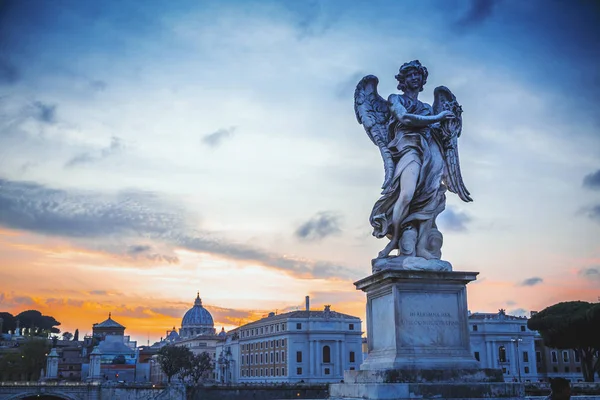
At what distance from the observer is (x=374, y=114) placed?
11.1 metres

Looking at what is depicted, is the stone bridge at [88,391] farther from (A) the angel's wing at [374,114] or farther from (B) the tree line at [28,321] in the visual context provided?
(B) the tree line at [28,321]

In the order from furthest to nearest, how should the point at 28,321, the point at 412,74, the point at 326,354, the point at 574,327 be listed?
1. the point at 28,321
2. the point at 326,354
3. the point at 574,327
4. the point at 412,74

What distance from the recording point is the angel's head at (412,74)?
35.2ft

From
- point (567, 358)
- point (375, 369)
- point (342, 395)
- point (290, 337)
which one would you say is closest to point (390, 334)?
point (375, 369)

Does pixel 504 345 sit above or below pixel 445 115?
below

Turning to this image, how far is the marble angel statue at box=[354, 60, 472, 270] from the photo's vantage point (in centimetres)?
1024

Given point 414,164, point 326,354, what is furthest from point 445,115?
point 326,354

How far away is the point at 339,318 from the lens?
103 meters

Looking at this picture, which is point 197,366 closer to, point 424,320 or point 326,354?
point 326,354

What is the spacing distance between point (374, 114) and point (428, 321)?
376 centimetres

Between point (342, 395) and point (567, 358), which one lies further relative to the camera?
point (567, 358)

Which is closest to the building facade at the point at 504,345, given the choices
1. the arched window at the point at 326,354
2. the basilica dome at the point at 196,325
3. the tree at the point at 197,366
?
the arched window at the point at 326,354

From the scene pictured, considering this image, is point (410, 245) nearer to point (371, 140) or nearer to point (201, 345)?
point (371, 140)

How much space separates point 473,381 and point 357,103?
5056 mm
